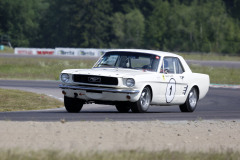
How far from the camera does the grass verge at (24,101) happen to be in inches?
706

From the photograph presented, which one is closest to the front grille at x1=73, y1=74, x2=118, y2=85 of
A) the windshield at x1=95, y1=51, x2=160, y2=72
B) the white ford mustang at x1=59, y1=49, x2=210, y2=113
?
the white ford mustang at x1=59, y1=49, x2=210, y2=113

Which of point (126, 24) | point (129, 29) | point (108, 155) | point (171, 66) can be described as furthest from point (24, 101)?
point (126, 24)

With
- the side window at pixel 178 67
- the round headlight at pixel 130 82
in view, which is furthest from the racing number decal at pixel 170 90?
the round headlight at pixel 130 82

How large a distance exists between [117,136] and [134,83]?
3907mm

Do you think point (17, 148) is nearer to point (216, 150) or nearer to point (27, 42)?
point (216, 150)

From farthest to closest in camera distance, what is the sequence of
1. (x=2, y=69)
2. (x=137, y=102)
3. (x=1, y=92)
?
(x=2, y=69), (x=1, y=92), (x=137, y=102)

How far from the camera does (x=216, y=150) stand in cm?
853

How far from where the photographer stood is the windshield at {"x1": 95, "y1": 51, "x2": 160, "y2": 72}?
1420 centimetres

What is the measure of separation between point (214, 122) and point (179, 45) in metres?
96.1

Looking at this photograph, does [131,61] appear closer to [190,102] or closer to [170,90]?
[170,90]

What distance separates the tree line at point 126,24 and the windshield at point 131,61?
291 feet

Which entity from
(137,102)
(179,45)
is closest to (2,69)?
(137,102)

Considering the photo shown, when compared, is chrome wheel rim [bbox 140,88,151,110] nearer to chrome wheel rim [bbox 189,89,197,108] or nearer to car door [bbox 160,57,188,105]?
car door [bbox 160,57,188,105]

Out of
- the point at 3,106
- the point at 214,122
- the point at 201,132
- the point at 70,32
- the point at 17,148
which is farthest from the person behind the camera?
the point at 70,32
